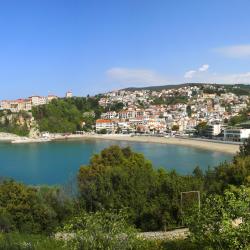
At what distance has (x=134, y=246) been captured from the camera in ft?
16.4

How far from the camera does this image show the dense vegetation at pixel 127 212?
4672mm

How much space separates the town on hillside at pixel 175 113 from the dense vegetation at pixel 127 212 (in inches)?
1473

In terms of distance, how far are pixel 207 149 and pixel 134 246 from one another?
3847cm

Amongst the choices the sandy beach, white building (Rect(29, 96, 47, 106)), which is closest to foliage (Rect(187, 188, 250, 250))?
the sandy beach

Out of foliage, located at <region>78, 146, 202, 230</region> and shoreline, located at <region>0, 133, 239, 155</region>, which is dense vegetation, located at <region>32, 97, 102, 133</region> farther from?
foliage, located at <region>78, 146, 202, 230</region>

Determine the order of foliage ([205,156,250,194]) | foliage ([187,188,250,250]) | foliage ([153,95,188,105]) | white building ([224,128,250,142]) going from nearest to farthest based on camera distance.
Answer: foliage ([187,188,250,250])
foliage ([205,156,250,194])
white building ([224,128,250,142])
foliage ([153,95,188,105])

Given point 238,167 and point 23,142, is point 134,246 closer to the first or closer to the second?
point 238,167

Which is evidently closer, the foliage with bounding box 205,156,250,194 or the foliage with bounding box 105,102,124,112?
the foliage with bounding box 205,156,250,194

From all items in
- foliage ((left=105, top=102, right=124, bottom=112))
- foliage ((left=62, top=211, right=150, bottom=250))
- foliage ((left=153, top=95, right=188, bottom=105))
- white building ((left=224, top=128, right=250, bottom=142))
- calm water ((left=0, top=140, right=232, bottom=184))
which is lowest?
calm water ((left=0, top=140, right=232, bottom=184))

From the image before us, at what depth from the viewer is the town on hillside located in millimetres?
57406

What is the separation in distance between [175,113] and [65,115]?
20635mm

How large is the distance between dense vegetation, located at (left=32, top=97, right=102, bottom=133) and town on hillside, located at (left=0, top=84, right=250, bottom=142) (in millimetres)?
2022

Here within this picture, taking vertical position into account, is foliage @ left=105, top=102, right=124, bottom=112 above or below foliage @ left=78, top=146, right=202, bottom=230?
above

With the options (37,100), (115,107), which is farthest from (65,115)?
(115,107)
